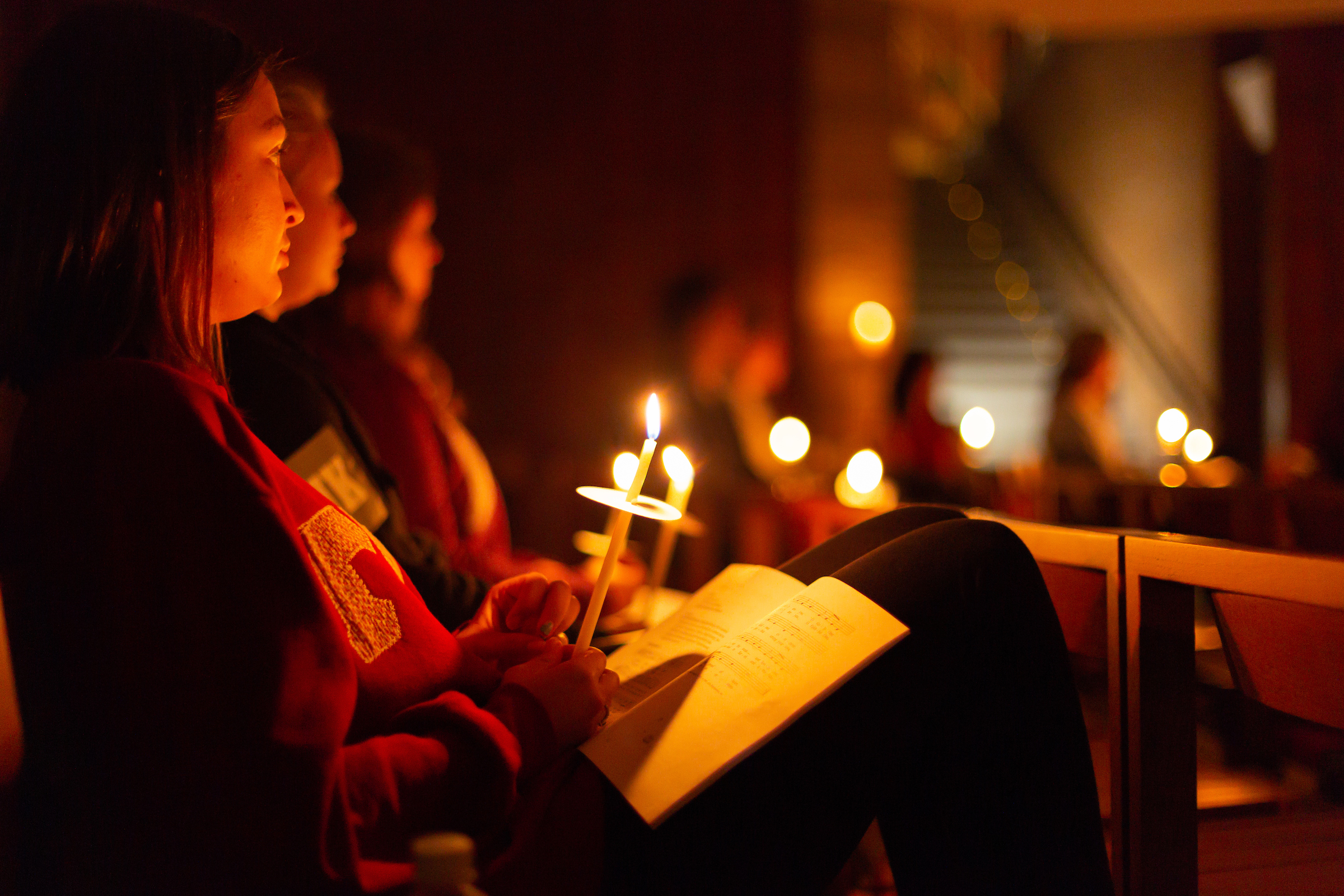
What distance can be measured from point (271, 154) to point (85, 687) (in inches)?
20.3

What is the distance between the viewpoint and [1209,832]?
1025 millimetres

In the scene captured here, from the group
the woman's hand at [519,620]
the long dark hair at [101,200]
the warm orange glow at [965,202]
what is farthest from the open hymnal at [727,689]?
the warm orange glow at [965,202]

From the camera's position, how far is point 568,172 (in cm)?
470

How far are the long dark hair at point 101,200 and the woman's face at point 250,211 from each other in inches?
1.2

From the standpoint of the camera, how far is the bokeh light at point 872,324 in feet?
17.8

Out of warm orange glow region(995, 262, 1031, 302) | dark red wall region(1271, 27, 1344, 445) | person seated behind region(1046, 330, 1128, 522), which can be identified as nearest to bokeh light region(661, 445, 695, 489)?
person seated behind region(1046, 330, 1128, 522)

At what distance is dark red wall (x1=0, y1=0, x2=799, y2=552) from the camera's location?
14.1ft

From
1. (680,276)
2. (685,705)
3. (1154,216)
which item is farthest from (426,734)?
(1154,216)

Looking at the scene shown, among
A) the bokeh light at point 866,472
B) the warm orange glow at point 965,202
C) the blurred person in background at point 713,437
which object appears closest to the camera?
the bokeh light at point 866,472

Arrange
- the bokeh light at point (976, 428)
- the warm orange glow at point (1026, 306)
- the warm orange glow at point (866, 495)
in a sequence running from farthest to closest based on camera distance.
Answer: the warm orange glow at point (1026, 306) → the bokeh light at point (976, 428) → the warm orange glow at point (866, 495)

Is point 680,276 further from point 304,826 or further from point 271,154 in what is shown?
point 304,826

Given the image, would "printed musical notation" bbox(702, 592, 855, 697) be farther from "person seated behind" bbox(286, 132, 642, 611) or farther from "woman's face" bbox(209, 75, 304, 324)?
"person seated behind" bbox(286, 132, 642, 611)

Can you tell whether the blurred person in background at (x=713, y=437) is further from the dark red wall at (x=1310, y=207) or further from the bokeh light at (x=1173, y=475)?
the dark red wall at (x=1310, y=207)

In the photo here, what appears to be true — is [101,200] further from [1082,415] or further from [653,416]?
[1082,415]
